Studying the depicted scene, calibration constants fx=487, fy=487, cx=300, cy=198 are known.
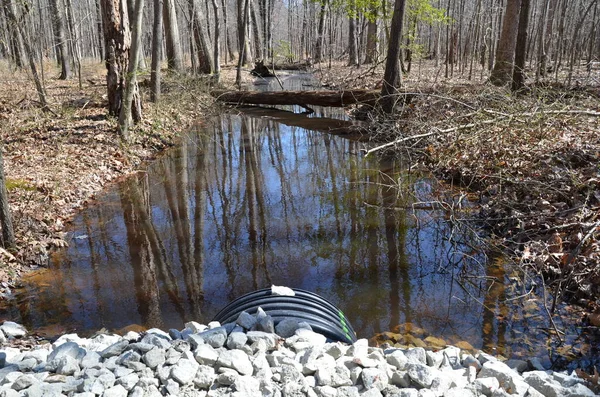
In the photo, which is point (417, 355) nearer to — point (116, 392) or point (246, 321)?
point (246, 321)

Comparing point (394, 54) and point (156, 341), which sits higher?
point (394, 54)

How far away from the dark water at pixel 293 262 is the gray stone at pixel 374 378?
4.82 ft

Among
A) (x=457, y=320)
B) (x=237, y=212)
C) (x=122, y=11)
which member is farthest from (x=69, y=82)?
(x=457, y=320)

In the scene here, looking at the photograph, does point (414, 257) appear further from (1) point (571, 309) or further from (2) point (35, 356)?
(2) point (35, 356)

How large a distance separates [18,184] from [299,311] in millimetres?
6028

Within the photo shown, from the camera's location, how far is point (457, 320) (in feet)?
16.2

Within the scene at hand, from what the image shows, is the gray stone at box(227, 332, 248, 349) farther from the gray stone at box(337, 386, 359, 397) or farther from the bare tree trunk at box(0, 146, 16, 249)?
the bare tree trunk at box(0, 146, 16, 249)

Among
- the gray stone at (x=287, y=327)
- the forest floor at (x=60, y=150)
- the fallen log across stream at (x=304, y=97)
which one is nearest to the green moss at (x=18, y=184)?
the forest floor at (x=60, y=150)

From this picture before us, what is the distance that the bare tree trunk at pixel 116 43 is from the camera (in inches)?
450

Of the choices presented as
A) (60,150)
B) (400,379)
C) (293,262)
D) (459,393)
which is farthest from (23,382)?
(60,150)

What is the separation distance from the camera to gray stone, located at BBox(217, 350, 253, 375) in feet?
10.6

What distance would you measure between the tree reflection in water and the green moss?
95cm

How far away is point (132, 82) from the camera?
1147 cm

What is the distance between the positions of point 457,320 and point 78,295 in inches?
164
